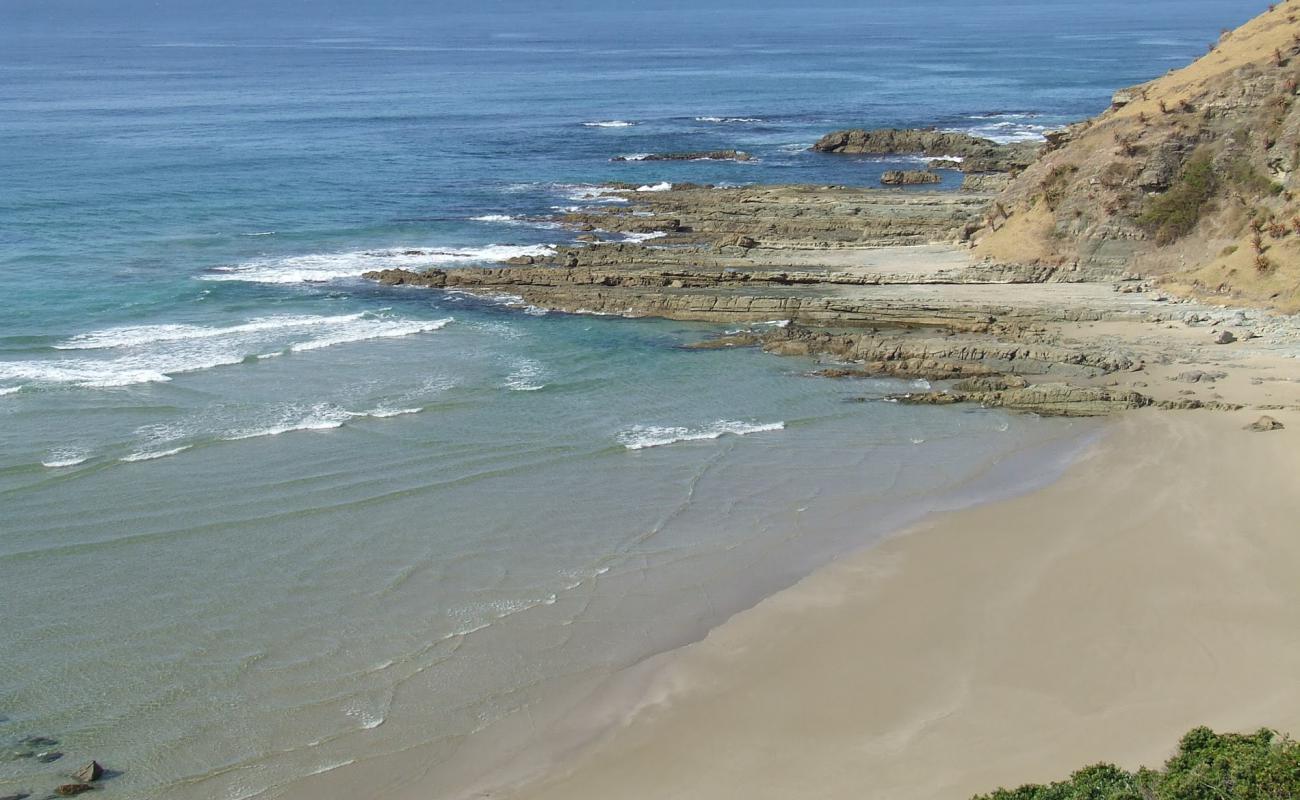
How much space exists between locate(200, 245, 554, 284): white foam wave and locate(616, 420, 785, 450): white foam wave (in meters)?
17.7

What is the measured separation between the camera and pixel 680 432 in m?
27.1

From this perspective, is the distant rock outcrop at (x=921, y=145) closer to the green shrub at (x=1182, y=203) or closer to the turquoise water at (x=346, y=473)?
the turquoise water at (x=346, y=473)

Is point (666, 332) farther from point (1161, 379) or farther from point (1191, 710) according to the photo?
point (1191, 710)

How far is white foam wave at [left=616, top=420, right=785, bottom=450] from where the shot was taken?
26531 millimetres

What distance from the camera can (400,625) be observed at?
19016 millimetres

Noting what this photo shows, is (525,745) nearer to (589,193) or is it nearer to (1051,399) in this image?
(1051,399)

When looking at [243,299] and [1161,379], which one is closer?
[1161,379]

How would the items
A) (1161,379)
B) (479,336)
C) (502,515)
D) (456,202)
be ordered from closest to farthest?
(502,515)
(1161,379)
(479,336)
(456,202)

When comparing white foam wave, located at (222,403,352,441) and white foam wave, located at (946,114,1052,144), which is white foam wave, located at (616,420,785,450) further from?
white foam wave, located at (946,114,1052,144)

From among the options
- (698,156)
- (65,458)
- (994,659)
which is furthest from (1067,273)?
(698,156)

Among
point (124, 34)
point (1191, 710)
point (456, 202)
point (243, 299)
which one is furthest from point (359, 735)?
point (124, 34)

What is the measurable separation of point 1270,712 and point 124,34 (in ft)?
632

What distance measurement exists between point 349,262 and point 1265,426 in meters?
30.0

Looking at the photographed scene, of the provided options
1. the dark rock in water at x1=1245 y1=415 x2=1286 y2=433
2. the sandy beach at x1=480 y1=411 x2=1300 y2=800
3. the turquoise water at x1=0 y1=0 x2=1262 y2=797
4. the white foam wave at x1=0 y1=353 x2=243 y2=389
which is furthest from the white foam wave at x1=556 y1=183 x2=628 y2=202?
the sandy beach at x1=480 y1=411 x2=1300 y2=800
